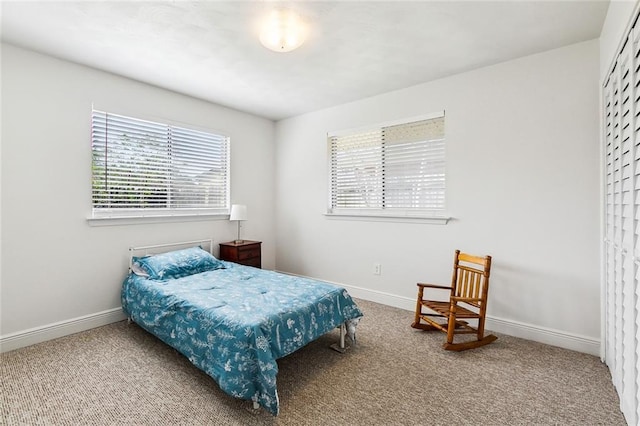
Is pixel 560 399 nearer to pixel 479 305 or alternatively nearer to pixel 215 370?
pixel 479 305

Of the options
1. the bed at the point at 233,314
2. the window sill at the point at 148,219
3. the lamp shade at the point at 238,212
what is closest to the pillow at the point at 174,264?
the bed at the point at 233,314

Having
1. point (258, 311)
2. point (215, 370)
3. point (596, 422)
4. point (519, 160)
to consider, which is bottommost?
point (596, 422)

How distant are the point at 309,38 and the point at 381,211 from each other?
6.87ft

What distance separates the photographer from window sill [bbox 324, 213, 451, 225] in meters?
3.24

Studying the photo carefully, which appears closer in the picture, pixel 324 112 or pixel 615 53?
pixel 615 53

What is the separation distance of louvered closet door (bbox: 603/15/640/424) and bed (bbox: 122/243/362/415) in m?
1.68

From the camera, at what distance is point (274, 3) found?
1.98 metres

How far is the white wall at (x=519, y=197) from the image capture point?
2494 mm

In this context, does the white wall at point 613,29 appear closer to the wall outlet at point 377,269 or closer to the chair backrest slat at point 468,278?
the chair backrest slat at point 468,278

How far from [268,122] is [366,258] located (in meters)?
2.60

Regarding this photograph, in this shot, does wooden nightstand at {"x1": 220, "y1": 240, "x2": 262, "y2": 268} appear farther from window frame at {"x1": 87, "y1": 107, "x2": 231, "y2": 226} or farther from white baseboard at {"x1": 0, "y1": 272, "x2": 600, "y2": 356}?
white baseboard at {"x1": 0, "y1": 272, "x2": 600, "y2": 356}

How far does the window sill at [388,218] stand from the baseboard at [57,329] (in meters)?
2.70

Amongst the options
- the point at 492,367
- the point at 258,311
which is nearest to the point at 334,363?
the point at 258,311

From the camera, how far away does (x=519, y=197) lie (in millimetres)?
2770
